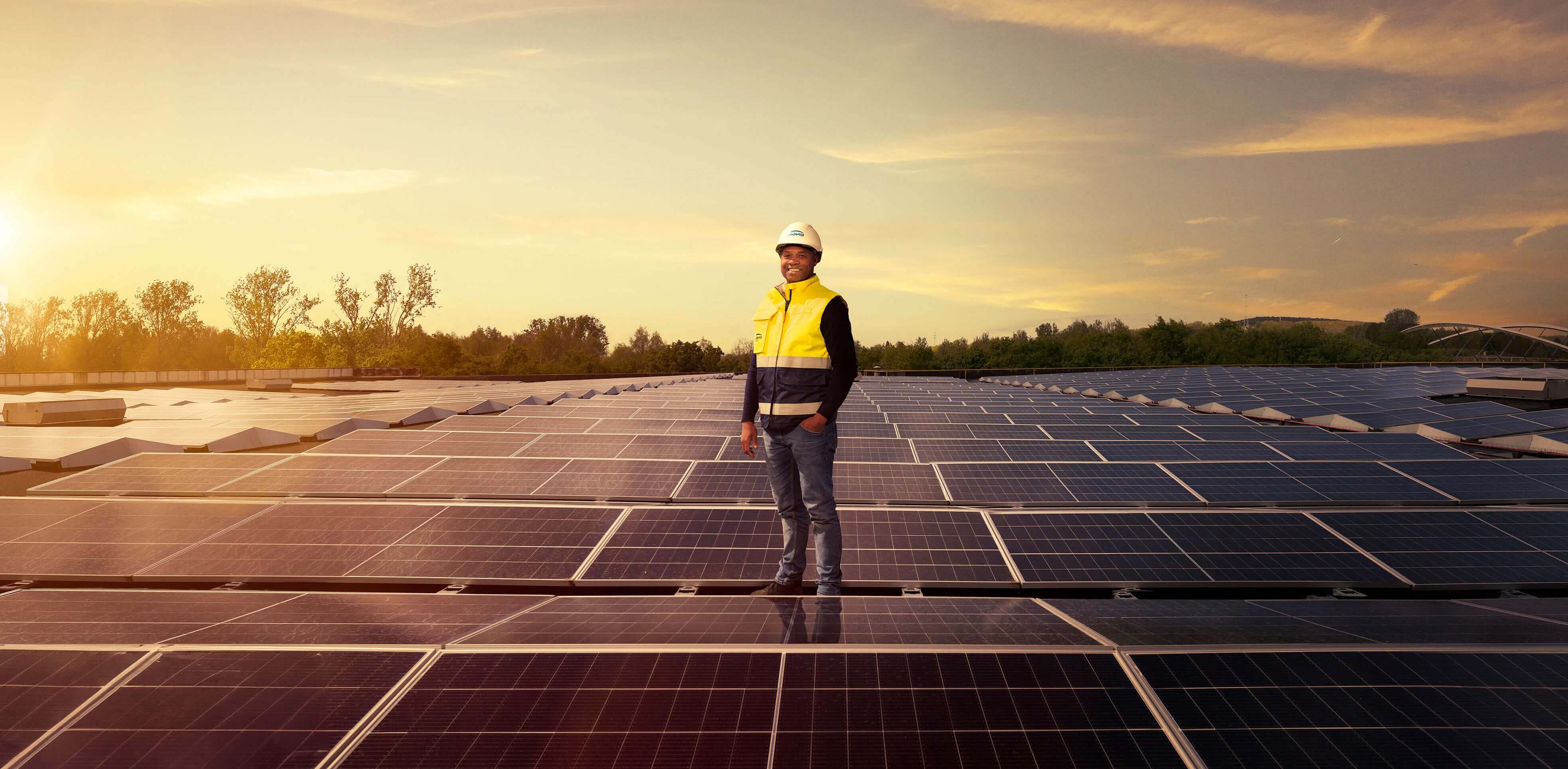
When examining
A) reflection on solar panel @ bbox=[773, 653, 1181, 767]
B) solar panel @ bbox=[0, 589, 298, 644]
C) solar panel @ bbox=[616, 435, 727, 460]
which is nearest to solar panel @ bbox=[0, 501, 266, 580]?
solar panel @ bbox=[0, 589, 298, 644]

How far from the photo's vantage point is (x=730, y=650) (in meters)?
4.36

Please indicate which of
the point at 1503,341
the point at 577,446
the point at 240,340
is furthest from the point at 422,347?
the point at 1503,341

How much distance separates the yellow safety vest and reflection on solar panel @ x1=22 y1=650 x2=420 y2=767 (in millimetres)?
3557

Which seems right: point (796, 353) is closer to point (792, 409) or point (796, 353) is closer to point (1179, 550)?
point (792, 409)

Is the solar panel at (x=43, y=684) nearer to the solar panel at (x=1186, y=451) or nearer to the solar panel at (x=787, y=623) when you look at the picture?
the solar panel at (x=787, y=623)

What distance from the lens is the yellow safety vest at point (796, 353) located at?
6.65 m

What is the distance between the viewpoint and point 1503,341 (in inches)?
4471

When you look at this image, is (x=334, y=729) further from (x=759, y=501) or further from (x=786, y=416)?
(x=759, y=501)

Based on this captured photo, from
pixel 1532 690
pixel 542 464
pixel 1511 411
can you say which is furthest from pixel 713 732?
pixel 1511 411

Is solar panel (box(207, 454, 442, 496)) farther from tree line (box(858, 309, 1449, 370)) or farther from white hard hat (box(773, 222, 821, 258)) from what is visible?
tree line (box(858, 309, 1449, 370))

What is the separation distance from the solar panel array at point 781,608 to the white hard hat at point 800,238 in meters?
3.16

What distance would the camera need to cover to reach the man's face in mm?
6785

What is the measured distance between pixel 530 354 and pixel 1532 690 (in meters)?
143

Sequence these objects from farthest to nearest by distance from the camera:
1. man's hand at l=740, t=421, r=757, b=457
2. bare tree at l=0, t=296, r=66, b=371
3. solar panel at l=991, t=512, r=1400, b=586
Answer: bare tree at l=0, t=296, r=66, b=371 → solar panel at l=991, t=512, r=1400, b=586 → man's hand at l=740, t=421, r=757, b=457
